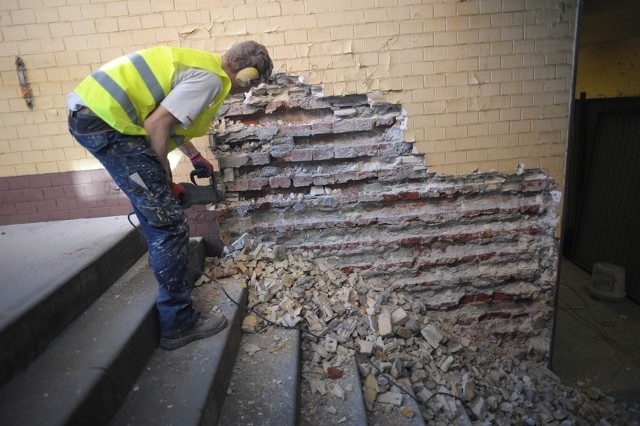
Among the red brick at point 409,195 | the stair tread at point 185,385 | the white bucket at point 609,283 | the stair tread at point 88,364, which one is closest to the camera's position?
the stair tread at point 88,364

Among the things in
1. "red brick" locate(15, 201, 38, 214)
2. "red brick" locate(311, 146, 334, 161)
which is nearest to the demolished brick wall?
"red brick" locate(311, 146, 334, 161)

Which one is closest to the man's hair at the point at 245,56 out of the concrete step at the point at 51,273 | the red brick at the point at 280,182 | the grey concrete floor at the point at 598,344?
the red brick at the point at 280,182

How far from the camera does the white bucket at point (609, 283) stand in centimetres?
511

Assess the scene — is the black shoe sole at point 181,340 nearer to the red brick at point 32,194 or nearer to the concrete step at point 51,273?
the concrete step at point 51,273

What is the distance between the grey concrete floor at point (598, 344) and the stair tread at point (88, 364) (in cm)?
376

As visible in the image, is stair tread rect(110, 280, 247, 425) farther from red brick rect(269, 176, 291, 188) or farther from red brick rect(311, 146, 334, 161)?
red brick rect(311, 146, 334, 161)

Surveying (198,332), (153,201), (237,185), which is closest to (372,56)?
(237,185)

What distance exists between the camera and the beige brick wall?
9.69ft

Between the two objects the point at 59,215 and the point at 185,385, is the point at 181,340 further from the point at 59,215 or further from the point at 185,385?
the point at 59,215

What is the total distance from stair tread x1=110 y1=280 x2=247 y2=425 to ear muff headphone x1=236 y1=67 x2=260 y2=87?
4.66 feet

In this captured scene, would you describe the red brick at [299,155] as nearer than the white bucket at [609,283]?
Yes

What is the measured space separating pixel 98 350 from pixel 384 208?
91.3 inches

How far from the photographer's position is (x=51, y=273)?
2.22 m

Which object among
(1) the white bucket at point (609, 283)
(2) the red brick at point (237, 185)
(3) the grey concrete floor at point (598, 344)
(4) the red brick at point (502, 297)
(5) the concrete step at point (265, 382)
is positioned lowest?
(3) the grey concrete floor at point (598, 344)
